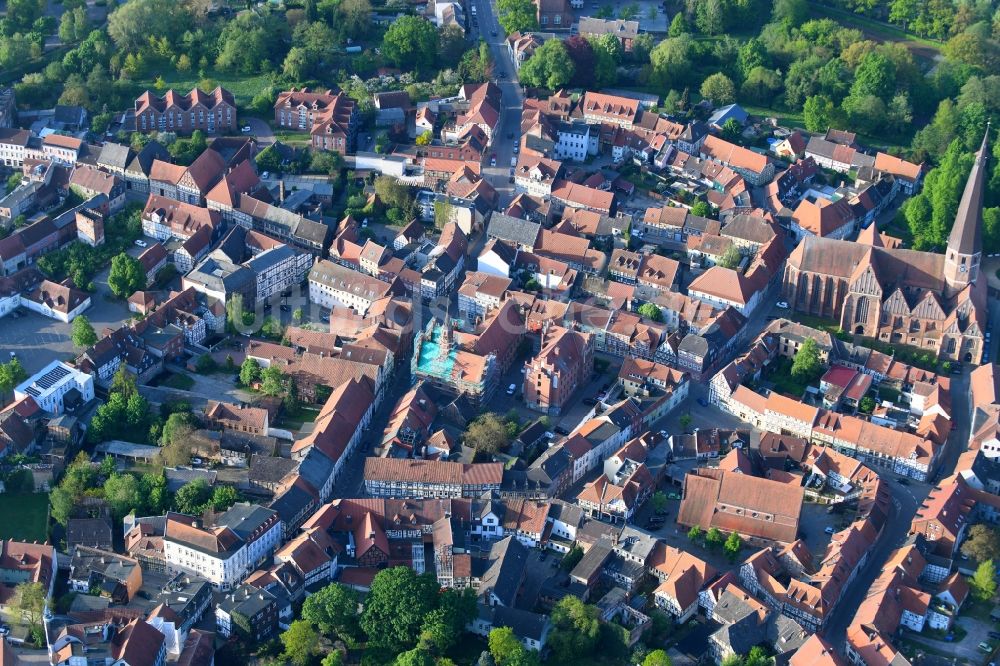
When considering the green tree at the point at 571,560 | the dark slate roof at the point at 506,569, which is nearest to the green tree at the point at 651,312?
the green tree at the point at 571,560

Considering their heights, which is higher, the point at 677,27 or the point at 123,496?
the point at 677,27

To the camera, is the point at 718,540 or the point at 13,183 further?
the point at 13,183

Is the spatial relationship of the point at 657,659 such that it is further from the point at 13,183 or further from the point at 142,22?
the point at 142,22

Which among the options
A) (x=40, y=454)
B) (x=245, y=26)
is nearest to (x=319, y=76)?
(x=245, y=26)

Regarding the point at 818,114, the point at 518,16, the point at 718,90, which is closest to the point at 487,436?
the point at 818,114

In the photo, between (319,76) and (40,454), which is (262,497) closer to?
(40,454)

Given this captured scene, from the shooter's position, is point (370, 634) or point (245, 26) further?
point (245, 26)
